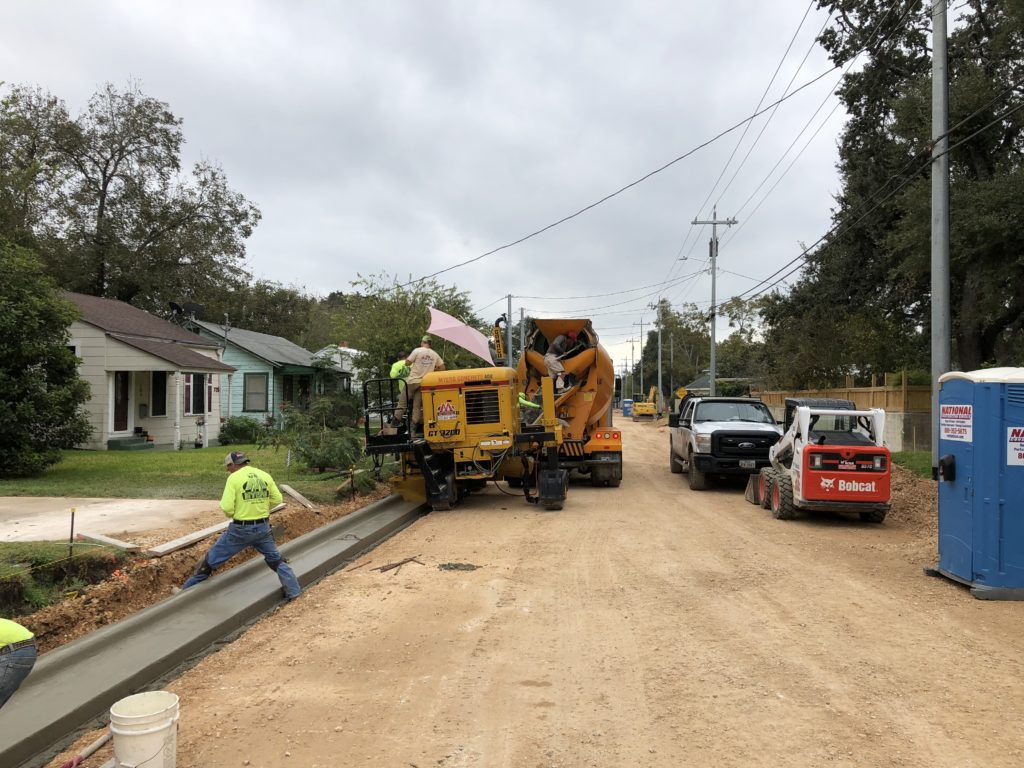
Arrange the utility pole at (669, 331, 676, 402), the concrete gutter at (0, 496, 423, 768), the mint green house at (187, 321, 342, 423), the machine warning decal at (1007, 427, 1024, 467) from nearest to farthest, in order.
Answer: the concrete gutter at (0, 496, 423, 768) → the machine warning decal at (1007, 427, 1024, 467) → the mint green house at (187, 321, 342, 423) → the utility pole at (669, 331, 676, 402)

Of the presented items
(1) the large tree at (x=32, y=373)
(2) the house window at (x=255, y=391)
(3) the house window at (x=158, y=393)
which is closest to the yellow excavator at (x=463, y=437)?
(1) the large tree at (x=32, y=373)

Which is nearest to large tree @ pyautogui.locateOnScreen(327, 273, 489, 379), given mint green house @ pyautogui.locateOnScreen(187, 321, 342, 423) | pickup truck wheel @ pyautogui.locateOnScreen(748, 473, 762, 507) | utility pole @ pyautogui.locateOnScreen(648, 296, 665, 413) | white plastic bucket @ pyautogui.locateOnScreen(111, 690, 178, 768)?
mint green house @ pyautogui.locateOnScreen(187, 321, 342, 423)

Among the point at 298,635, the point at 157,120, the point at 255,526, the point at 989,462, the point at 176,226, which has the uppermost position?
the point at 157,120

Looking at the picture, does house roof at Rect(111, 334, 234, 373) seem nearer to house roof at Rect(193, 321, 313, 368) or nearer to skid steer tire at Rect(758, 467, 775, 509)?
house roof at Rect(193, 321, 313, 368)

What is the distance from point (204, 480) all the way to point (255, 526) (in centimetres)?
746

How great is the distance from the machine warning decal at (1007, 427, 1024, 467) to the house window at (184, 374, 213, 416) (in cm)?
2351

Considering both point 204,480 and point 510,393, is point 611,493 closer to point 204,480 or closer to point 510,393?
point 510,393

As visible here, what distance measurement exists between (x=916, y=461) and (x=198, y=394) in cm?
2224

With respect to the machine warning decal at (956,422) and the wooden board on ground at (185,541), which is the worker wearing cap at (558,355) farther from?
the machine warning decal at (956,422)

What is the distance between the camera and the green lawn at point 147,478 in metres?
11.7

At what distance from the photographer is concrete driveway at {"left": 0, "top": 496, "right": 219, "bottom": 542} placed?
8406 mm

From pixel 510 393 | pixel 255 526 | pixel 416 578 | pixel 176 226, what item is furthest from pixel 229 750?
pixel 176 226

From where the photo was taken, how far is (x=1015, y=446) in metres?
7.18

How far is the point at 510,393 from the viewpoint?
42.1ft
